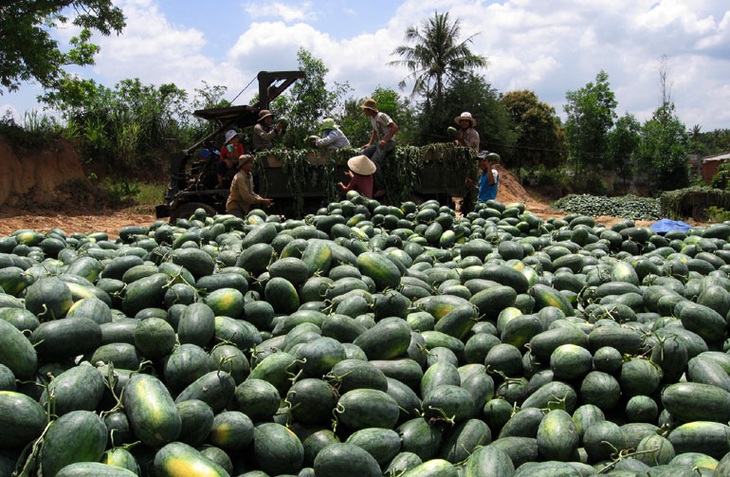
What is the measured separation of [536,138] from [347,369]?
40605 mm

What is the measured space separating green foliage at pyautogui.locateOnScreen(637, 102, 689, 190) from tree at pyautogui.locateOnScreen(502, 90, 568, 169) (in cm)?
615

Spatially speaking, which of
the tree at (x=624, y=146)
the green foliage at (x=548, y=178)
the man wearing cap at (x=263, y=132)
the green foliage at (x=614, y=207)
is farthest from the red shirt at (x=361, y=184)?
the tree at (x=624, y=146)

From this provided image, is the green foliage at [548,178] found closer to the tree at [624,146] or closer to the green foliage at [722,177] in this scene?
the tree at [624,146]

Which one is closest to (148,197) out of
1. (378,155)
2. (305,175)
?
(305,175)

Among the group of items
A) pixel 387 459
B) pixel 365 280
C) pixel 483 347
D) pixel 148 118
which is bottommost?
pixel 387 459

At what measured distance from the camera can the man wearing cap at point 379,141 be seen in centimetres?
1103

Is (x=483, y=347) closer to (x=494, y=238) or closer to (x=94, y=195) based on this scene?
(x=494, y=238)

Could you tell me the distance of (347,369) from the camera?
2.86 metres

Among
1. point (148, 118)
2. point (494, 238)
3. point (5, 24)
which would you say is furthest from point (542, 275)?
point (148, 118)

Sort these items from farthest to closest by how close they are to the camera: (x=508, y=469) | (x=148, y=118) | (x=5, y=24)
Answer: (x=148, y=118) < (x=5, y=24) < (x=508, y=469)

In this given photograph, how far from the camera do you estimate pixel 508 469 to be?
2.42 metres

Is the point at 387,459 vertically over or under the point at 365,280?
under

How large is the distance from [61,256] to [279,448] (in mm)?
3727

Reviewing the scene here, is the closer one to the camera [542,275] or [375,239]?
[542,275]
